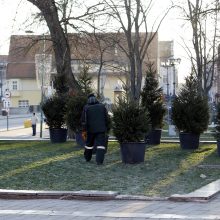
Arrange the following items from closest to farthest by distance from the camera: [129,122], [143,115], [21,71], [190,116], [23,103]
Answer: [129,122]
[143,115]
[190,116]
[21,71]
[23,103]

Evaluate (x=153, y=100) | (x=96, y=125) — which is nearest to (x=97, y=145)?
(x=96, y=125)

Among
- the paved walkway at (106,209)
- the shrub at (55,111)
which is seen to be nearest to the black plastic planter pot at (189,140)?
the shrub at (55,111)

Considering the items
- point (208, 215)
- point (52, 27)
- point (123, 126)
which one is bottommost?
point (208, 215)

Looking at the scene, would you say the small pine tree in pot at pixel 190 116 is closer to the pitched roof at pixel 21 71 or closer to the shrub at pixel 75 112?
the shrub at pixel 75 112

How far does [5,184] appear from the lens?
11500 millimetres

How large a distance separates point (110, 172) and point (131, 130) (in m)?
1.89

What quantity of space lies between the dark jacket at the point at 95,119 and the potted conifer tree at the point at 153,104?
17.7 feet

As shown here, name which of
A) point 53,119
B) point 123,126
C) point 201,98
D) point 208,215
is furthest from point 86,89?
point 208,215

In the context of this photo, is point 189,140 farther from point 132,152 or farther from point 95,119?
point 95,119

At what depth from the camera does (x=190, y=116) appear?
1838 cm

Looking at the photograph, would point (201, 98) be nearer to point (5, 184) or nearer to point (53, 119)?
point (53, 119)

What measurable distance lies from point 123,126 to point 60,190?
438 cm

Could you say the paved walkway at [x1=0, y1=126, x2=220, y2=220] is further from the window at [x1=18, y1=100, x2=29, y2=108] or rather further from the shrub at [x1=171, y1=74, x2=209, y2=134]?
the window at [x1=18, y1=100, x2=29, y2=108]

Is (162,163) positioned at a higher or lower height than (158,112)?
lower
